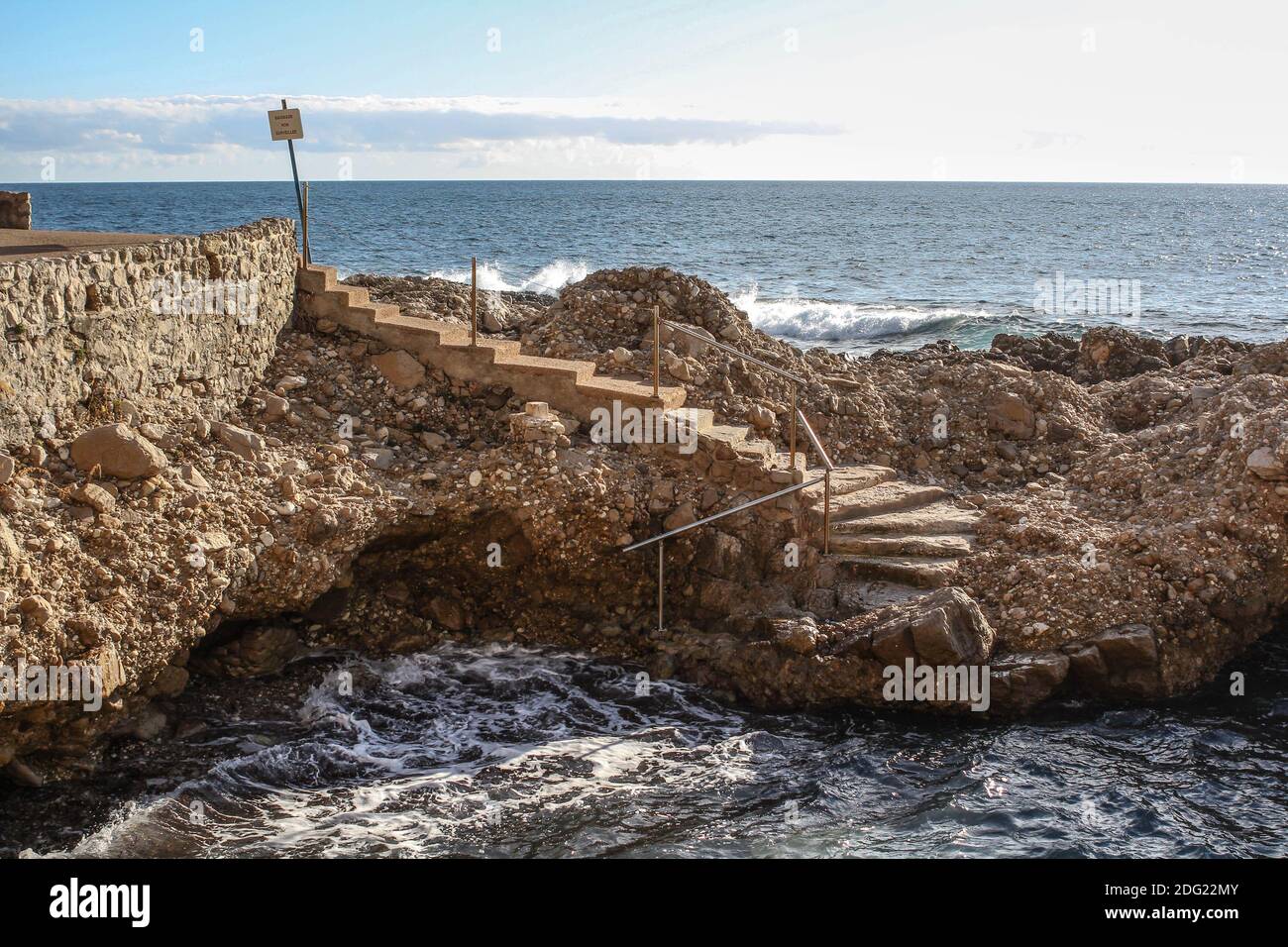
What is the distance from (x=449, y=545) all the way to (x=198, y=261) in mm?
4286

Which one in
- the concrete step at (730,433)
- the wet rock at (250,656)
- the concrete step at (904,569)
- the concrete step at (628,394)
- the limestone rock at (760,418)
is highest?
the concrete step at (628,394)

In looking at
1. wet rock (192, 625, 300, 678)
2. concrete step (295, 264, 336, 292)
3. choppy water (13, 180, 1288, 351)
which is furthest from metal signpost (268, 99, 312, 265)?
choppy water (13, 180, 1288, 351)

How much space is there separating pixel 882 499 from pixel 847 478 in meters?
0.62

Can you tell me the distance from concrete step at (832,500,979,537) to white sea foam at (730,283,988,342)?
63.7 ft

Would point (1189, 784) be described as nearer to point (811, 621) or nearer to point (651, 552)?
point (811, 621)

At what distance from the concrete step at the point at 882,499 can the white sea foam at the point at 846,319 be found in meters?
18.7

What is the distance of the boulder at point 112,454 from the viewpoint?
1008 centimetres

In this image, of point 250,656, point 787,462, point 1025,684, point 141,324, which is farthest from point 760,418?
point 141,324

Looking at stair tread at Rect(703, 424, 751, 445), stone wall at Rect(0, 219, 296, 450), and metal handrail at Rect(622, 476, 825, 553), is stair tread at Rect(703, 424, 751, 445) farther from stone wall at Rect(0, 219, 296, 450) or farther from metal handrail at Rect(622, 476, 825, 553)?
stone wall at Rect(0, 219, 296, 450)

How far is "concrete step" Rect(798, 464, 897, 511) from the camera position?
12.8m

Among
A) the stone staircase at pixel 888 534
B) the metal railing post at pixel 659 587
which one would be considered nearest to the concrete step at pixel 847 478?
the stone staircase at pixel 888 534

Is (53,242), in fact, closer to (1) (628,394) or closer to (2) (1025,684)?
(1) (628,394)

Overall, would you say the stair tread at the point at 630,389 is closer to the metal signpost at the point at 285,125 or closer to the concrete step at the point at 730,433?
the concrete step at the point at 730,433

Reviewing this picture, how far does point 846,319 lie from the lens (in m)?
34.1
